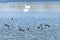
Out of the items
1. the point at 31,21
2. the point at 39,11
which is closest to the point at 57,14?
the point at 39,11

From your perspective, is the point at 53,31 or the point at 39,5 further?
the point at 39,5

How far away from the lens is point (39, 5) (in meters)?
1.91

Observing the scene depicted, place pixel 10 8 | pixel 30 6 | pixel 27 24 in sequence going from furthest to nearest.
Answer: pixel 10 8, pixel 30 6, pixel 27 24

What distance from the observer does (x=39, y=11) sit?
79.2 inches

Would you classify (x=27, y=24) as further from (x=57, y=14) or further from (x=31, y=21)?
(x=57, y=14)

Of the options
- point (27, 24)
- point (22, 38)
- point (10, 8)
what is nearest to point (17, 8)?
point (10, 8)

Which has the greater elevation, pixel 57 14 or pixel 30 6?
pixel 30 6

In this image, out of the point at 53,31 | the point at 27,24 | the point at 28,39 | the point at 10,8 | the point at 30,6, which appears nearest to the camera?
the point at 28,39

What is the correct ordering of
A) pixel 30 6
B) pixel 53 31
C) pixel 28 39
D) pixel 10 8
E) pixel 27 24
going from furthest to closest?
pixel 10 8 < pixel 30 6 < pixel 27 24 < pixel 53 31 < pixel 28 39

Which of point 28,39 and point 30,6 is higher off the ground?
point 30,6

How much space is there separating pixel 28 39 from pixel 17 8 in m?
0.86

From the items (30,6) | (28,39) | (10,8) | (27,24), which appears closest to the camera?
(28,39)

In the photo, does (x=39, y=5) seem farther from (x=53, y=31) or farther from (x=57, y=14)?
(x=53, y=31)

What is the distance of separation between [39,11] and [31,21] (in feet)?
1.50
